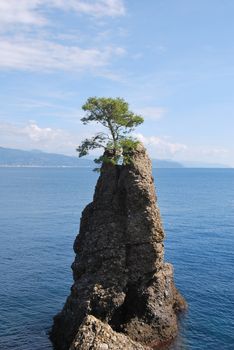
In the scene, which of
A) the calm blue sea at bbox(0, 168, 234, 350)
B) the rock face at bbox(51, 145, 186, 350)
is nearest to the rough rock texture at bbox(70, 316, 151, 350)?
the rock face at bbox(51, 145, 186, 350)

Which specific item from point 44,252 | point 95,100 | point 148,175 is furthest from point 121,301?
point 44,252

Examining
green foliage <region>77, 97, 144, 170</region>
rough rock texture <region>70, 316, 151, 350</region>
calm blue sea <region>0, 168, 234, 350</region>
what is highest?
green foliage <region>77, 97, 144, 170</region>

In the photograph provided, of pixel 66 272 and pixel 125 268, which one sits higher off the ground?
pixel 125 268

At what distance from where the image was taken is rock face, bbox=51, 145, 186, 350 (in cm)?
5062

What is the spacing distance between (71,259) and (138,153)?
35.8 meters

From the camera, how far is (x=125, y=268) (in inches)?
2088

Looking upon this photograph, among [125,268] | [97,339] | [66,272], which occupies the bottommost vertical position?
[66,272]

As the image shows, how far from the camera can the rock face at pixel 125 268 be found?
50625 mm

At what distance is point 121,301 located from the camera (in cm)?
5128

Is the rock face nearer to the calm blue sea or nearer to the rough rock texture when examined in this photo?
the calm blue sea

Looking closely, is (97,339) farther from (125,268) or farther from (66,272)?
(66,272)

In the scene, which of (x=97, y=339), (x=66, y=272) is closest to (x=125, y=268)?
(x=97, y=339)

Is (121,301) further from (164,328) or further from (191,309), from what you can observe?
(191,309)

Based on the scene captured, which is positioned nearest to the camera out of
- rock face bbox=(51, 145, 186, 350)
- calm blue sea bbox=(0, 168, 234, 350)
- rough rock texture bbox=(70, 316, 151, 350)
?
rough rock texture bbox=(70, 316, 151, 350)
